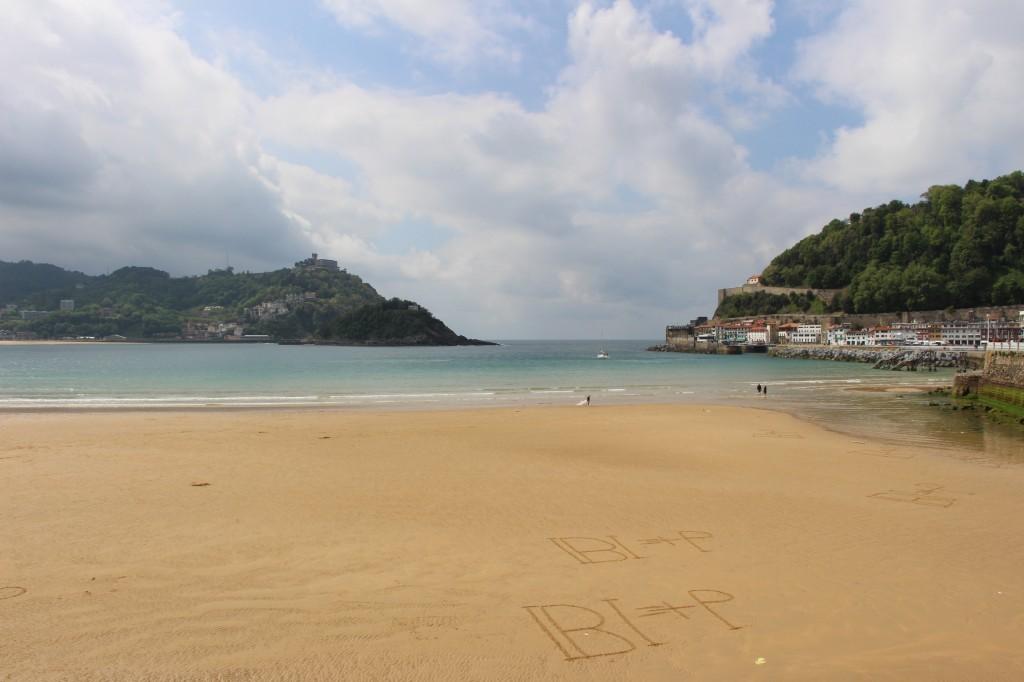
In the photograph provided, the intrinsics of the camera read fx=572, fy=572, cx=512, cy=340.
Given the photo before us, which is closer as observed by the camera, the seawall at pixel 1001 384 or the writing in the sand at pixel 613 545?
the writing in the sand at pixel 613 545

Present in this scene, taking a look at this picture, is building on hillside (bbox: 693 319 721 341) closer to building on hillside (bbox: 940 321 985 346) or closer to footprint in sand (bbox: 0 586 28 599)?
building on hillside (bbox: 940 321 985 346)

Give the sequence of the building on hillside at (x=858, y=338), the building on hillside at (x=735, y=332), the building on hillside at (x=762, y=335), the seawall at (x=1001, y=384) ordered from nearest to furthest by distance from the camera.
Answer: the seawall at (x=1001, y=384)
the building on hillside at (x=858, y=338)
the building on hillside at (x=762, y=335)
the building on hillside at (x=735, y=332)

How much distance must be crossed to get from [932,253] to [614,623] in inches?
5853

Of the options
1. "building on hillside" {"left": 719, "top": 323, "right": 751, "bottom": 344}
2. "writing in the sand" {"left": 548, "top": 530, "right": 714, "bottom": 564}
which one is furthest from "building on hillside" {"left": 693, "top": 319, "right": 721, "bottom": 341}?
"writing in the sand" {"left": 548, "top": 530, "right": 714, "bottom": 564}

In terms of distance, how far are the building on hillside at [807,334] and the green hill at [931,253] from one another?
1124 cm

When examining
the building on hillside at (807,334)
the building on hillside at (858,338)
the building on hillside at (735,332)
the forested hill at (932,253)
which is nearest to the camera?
the building on hillside at (858,338)

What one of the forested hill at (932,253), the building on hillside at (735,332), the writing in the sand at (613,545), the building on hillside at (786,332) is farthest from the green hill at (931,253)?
the writing in the sand at (613,545)

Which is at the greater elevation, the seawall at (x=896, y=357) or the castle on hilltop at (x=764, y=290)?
the castle on hilltop at (x=764, y=290)

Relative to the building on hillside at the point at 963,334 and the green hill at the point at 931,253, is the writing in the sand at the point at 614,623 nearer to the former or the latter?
the building on hillside at the point at 963,334

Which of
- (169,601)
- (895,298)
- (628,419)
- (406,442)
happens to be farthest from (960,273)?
(169,601)

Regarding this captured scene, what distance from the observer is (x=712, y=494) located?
9492 millimetres

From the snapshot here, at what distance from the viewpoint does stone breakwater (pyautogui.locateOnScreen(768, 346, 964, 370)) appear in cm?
6494

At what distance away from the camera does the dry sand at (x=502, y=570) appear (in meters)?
4.08

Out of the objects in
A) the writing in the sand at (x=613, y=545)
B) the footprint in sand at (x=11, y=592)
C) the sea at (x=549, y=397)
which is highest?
the footprint in sand at (x=11, y=592)
